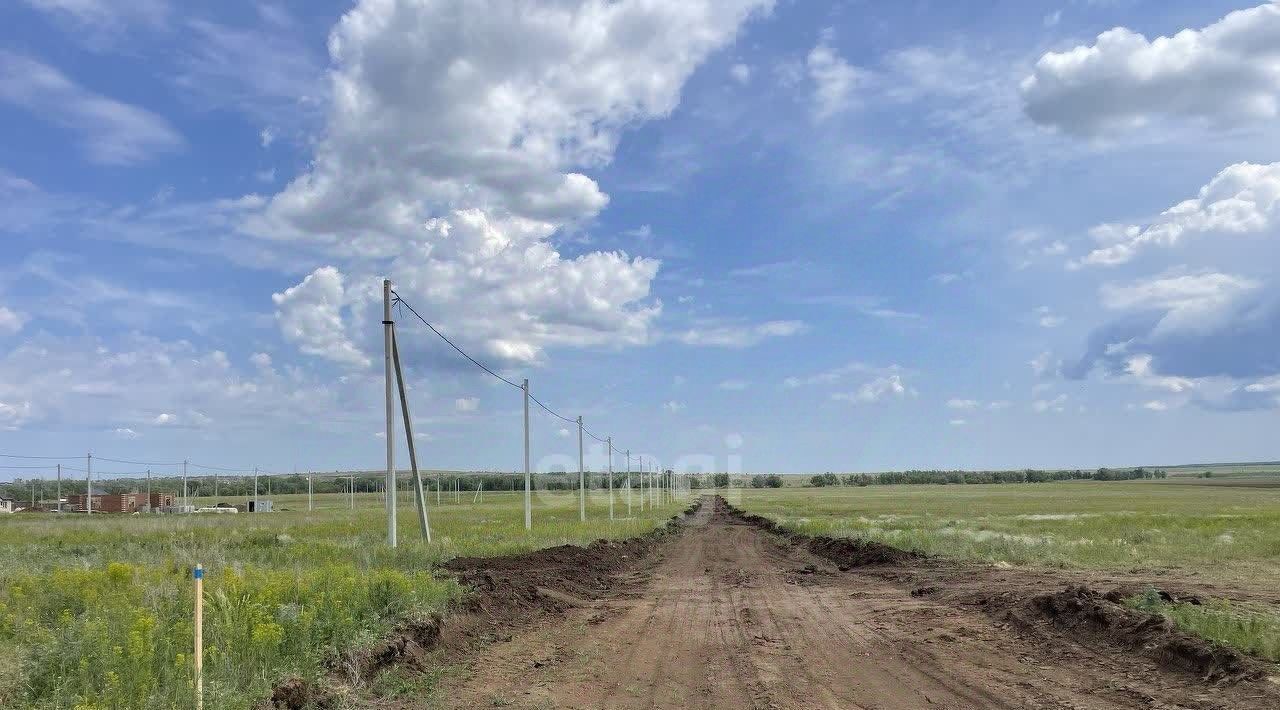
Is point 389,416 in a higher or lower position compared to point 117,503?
higher

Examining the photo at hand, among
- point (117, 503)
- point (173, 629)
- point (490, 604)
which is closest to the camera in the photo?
point (173, 629)

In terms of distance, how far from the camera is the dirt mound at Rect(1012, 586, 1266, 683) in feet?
30.7

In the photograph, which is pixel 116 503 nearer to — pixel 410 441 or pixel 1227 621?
pixel 410 441

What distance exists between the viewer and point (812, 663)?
34.9ft

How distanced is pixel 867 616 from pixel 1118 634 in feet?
13.7

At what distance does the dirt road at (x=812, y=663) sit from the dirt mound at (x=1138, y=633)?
0.22 metres

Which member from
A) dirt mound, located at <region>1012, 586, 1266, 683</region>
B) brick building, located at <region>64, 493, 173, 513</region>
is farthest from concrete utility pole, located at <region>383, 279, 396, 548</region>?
brick building, located at <region>64, 493, 173, 513</region>

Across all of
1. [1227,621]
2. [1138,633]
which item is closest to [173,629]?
[1138,633]

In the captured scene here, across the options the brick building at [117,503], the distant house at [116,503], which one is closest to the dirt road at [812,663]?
the brick building at [117,503]

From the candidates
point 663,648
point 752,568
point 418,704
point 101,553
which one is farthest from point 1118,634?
point 101,553

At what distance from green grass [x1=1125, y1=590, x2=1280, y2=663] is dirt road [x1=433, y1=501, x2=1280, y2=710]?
0.99 metres

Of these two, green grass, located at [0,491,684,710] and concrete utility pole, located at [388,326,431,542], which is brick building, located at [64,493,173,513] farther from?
green grass, located at [0,491,684,710]

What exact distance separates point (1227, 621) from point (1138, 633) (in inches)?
48.5

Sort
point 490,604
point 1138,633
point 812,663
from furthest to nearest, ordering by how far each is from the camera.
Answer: point 490,604
point 1138,633
point 812,663
